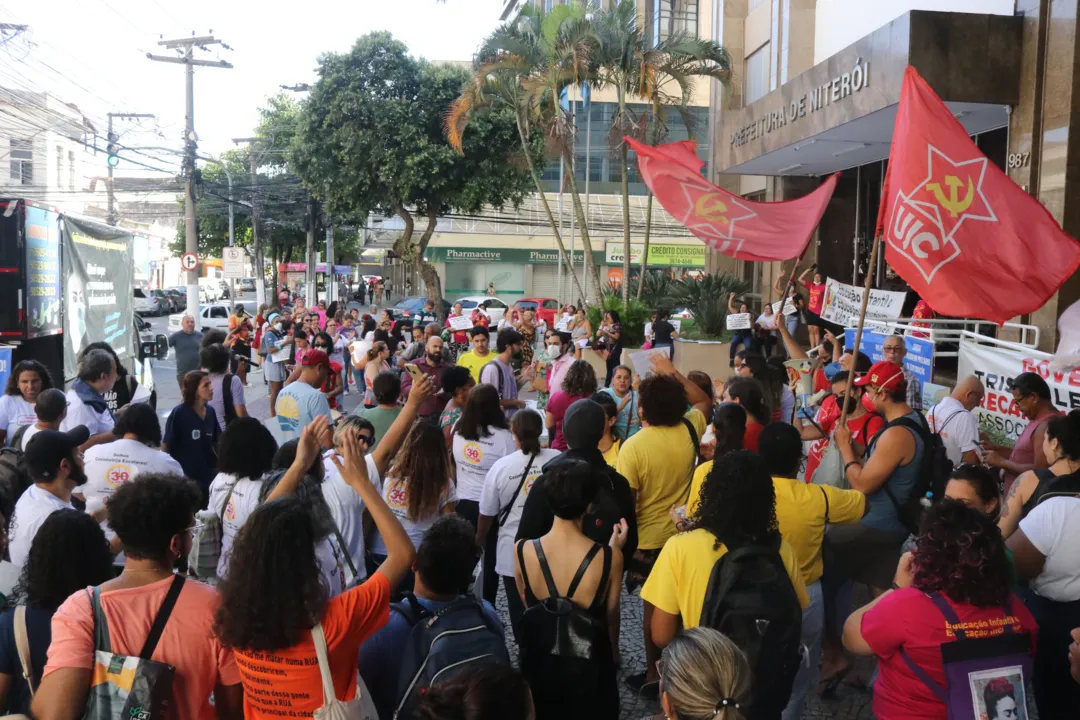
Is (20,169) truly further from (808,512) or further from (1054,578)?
(1054,578)

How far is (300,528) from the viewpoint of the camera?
2695 mm

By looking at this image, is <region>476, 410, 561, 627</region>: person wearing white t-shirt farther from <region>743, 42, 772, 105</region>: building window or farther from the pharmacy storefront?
the pharmacy storefront

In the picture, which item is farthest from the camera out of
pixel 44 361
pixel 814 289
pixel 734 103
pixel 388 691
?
pixel 734 103

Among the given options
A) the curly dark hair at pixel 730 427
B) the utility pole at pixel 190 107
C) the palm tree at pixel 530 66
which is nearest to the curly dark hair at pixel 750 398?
the curly dark hair at pixel 730 427

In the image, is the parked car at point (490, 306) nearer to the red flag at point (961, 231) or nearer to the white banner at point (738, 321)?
the white banner at point (738, 321)

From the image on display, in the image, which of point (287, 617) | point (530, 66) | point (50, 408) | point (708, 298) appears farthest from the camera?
point (530, 66)

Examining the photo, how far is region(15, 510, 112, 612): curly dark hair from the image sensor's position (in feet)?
9.21

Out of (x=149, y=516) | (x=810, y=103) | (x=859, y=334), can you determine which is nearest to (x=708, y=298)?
(x=810, y=103)

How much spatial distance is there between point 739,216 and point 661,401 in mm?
3027

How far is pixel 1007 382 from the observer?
7711mm

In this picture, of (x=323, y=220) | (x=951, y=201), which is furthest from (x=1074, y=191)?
(x=323, y=220)

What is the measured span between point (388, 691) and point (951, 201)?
4.15 m

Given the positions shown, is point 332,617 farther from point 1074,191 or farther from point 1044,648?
point 1074,191

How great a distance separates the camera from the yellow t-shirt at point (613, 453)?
5438mm
